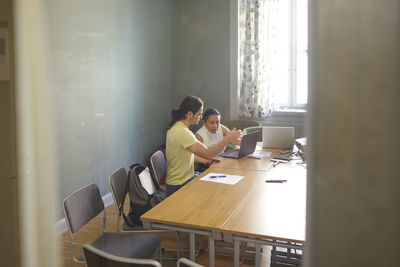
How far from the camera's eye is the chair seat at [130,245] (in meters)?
2.22

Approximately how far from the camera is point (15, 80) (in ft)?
4.05

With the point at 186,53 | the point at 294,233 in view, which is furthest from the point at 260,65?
the point at 294,233

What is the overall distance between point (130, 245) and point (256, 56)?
176cm

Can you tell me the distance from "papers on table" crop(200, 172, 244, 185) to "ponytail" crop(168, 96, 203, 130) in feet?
1.87

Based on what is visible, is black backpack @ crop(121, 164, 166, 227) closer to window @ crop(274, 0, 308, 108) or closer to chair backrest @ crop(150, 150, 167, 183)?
chair backrest @ crop(150, 150, 167, 183)

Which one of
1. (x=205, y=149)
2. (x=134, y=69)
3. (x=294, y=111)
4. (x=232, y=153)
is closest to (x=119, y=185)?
(x=205, y=149)

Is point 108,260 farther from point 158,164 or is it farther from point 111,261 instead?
point 158,164

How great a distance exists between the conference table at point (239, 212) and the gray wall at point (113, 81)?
549 mm

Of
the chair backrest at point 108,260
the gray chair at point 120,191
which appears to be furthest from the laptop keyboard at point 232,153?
the chair backrest at point 108,260

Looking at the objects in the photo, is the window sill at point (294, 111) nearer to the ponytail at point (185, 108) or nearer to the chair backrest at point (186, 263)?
the chair backrest at point (186, 263)

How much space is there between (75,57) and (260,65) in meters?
1.42

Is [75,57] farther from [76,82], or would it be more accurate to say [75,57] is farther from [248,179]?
[248,179]

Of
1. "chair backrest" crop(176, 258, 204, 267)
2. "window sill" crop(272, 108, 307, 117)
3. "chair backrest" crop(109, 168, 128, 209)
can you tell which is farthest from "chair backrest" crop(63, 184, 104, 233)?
"window sill" crop(272, 108, 307, 117)

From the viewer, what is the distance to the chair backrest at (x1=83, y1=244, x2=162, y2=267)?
155cm
